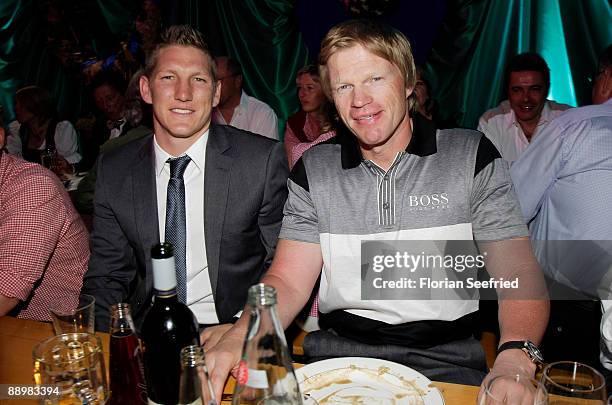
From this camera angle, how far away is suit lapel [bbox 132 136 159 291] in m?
1.84

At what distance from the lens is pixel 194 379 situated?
84 cm

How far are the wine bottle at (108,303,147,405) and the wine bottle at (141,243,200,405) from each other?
0.03 m

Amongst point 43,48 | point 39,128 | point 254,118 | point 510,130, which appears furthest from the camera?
point 43,48

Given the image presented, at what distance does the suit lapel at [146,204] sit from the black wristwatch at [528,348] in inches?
44.7

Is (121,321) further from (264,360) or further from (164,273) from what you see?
(264,360)

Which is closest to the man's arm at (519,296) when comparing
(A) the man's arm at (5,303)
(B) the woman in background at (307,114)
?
(A) the man's arm at (5,303)

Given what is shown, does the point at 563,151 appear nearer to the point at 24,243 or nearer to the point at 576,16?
the point at 24,243

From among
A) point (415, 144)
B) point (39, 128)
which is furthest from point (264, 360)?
point (39, 128)

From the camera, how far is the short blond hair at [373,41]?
151cm

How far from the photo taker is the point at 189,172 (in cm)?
193

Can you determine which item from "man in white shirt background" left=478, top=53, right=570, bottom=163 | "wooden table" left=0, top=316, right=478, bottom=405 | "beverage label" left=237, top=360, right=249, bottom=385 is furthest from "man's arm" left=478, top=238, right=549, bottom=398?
"man in white shirt background" left=478, top=53, right=570, bottom=163

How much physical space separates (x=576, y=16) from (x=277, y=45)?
2.73 meters

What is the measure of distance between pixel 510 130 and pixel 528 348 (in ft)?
9.59

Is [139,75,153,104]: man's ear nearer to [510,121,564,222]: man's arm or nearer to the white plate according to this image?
the white plate
